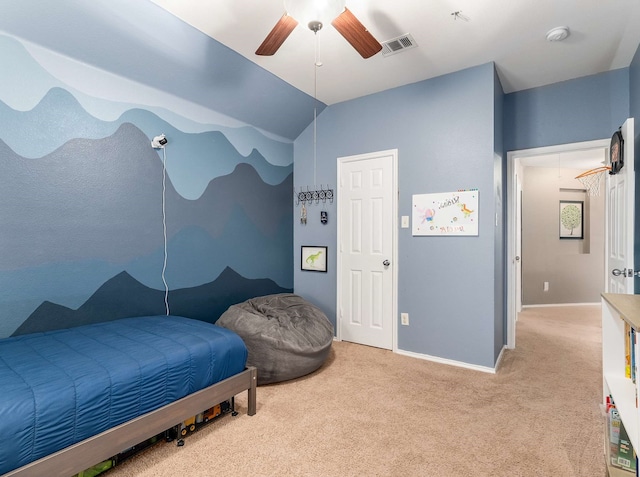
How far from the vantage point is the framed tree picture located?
18.8 ft

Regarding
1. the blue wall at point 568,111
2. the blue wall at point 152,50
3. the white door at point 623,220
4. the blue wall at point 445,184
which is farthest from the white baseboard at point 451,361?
the blue wall at point 152,50

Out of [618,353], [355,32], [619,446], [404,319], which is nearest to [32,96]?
[355,32]

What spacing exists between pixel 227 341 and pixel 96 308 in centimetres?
111

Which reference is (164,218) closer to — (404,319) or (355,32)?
(355,32)

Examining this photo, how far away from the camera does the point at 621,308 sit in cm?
135

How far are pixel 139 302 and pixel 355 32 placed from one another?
2.46 metres

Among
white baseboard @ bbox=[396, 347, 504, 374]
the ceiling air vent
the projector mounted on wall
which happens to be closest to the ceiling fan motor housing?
the ceiling air vent

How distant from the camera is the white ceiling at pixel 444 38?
2.22 metres

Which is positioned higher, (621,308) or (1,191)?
(1,191)

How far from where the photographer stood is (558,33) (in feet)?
8.07

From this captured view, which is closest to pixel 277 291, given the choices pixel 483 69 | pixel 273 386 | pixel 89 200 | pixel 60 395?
pixel 273 386

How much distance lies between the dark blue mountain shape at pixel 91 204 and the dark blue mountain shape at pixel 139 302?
0.82 feet

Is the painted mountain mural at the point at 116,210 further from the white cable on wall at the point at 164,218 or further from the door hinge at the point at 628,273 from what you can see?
the door hinge at the point at 628,273

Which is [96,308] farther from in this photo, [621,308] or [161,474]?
[621,308]
